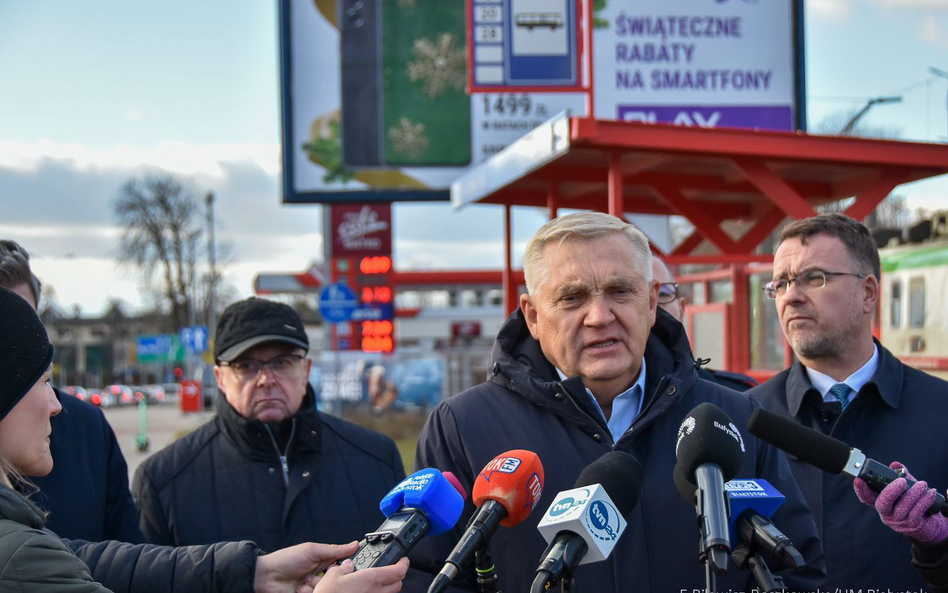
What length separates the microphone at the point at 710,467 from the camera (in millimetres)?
1667

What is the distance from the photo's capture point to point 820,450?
6.86 ft

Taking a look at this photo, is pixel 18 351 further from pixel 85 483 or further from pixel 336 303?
pixel 336 303

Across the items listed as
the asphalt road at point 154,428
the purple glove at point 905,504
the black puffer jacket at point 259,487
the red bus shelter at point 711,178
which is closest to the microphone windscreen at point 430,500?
the purple glove at point 905,504

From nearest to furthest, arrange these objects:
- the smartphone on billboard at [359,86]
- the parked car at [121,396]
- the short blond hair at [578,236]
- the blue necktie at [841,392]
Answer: the short blond hair at [578,236], the blue necktie at [841,392], the smartphone on billboard at [359,86], the parked car at [121,396]

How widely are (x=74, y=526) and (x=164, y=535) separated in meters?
0.39

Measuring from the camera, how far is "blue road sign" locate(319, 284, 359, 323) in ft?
48.6

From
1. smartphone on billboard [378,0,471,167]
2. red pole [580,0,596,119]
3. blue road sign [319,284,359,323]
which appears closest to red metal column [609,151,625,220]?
red pole [580,0,596,119]

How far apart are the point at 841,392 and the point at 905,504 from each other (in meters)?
1.18

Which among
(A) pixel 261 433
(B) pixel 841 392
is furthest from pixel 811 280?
(A) pixel 261 433

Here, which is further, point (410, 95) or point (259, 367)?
point (410, 95)

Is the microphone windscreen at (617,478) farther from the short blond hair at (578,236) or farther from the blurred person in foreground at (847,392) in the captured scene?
the blurred person in foreground at (847,392)

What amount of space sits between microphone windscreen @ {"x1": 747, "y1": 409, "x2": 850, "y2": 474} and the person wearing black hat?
1771 millimetres

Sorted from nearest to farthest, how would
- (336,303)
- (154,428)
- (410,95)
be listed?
(410,95)
(336,303)
(154,428)

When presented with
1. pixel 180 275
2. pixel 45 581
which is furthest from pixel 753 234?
pixel 180 275
